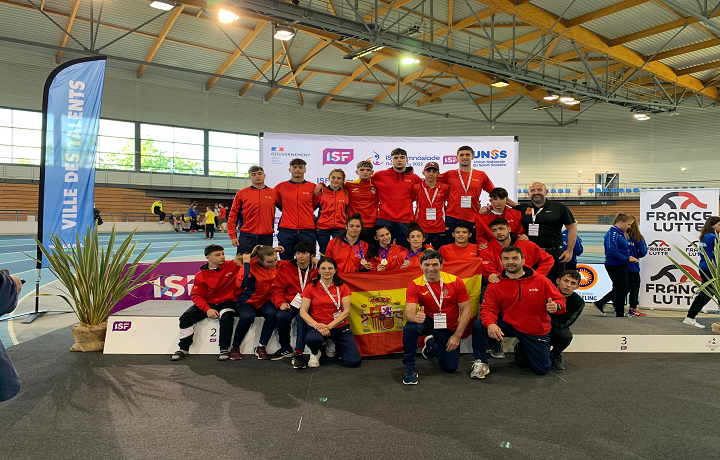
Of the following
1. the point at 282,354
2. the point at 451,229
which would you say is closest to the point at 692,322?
the point at 451,229

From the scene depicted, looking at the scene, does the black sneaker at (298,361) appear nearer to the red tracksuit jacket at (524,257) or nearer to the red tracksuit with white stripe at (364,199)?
the red tracksuit with white stripe at (364,199)

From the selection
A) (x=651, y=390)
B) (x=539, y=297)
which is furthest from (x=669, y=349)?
(x=539, y=297)

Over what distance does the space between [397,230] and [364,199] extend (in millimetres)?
554

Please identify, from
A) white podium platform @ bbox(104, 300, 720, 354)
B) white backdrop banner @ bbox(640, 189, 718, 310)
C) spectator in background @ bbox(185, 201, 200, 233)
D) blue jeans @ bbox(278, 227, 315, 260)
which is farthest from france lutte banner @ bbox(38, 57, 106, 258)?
spectator in background @ bbox(185, 201, 200, 233)

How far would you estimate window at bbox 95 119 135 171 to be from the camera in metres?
19.6

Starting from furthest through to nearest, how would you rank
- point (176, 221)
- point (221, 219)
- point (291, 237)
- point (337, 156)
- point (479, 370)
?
point (221, 219) → point (176, 221) → point (337, 156) → point (291, 237) → point (479, 370)

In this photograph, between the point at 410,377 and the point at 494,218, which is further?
the point at 494,218

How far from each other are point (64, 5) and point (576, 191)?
22798mm

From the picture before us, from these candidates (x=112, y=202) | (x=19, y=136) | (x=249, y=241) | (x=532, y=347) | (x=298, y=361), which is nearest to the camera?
(x=532, y=347)

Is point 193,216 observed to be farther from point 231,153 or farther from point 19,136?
point 19,136

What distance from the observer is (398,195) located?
17.3 ft

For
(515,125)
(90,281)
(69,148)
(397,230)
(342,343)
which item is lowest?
(342,343)

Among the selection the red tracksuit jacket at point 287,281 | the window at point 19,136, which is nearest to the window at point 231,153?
the window at point 19,136

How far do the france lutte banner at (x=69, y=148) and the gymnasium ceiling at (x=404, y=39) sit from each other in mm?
4046
